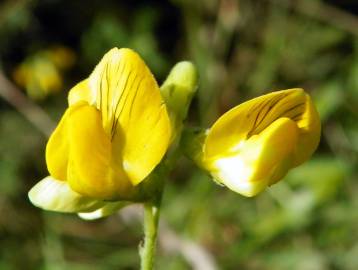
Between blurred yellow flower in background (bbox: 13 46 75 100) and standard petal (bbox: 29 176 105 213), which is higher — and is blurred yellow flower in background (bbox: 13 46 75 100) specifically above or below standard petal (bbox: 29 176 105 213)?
below

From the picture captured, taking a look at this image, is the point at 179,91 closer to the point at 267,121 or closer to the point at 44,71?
the point at 267,121

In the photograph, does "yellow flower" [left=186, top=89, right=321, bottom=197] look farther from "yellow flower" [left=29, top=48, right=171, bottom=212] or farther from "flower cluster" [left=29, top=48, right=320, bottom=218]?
"yellow flower" [left=29, top=48, right=171, bottom=212]

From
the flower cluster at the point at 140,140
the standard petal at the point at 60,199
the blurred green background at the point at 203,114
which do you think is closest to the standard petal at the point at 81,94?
the flower cluster at the point at 140,140

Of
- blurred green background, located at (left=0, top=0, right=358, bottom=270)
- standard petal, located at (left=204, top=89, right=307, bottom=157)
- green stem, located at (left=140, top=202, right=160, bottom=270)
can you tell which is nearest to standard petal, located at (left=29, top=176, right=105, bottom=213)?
green stem, located at (left=140, top=202, right=160, bottom=270)

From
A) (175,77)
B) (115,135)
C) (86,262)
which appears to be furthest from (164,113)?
(86,262)

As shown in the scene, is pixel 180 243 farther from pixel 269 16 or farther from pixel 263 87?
pixel 269 16

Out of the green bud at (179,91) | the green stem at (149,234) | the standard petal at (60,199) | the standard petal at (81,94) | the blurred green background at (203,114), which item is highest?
the standard petal at (81,94)

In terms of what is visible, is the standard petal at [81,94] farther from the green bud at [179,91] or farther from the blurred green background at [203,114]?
the blurred green background at [203,114]
